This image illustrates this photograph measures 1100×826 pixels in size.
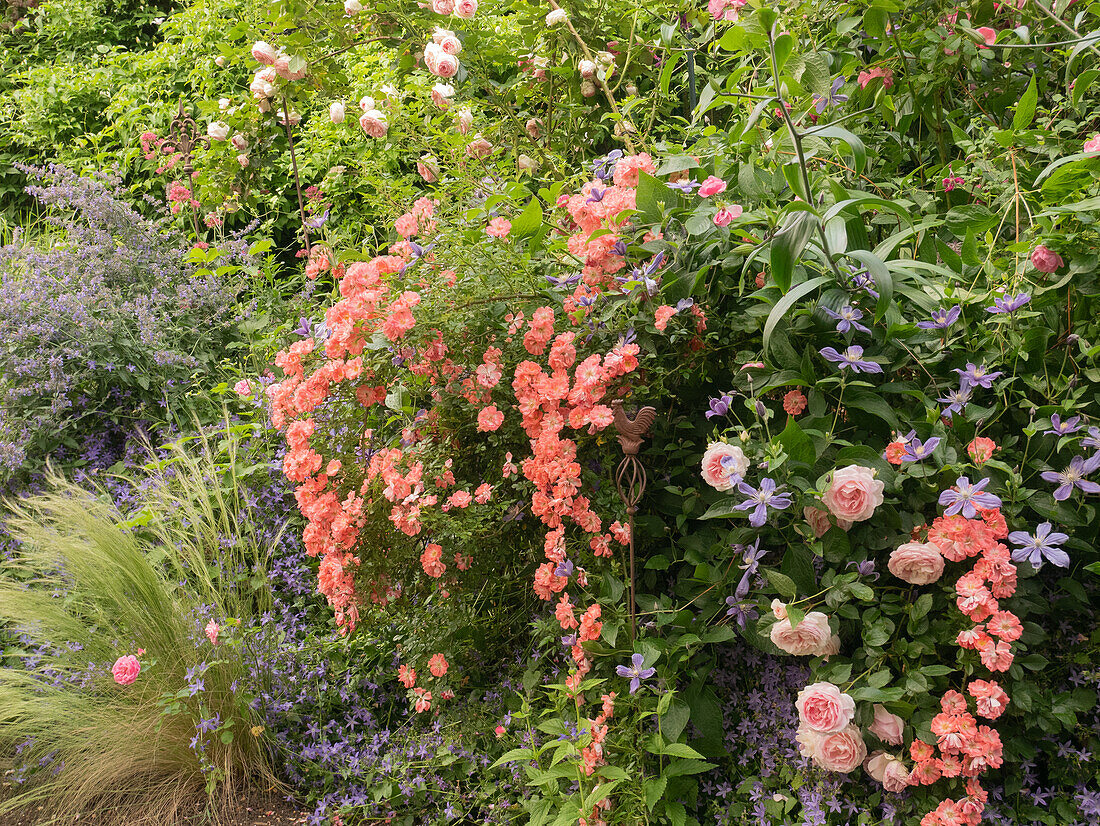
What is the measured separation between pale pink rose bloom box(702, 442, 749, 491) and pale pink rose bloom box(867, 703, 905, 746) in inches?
17.3

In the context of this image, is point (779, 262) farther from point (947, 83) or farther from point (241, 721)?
point (241, 721)

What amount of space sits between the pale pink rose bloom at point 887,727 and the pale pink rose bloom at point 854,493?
32 centimetres

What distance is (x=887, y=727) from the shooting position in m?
1.29

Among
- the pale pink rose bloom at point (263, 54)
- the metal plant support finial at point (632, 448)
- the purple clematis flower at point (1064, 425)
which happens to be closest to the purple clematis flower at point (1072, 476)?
the purple clematis flower at point (1064, 425)

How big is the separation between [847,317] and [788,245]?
0.58 ft

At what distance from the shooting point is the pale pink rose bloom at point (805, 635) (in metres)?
1.29

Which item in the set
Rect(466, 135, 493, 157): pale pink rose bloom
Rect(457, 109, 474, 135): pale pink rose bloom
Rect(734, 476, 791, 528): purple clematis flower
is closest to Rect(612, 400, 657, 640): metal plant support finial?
Rect(734, 476, 791, 528): purple clematis flower

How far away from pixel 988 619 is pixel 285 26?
2.70 m

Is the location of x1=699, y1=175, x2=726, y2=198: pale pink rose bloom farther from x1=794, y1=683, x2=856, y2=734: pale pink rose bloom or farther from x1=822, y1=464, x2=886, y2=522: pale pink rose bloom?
x1=794, y1=683, x2=856, y2=734: pale pink rose bloom

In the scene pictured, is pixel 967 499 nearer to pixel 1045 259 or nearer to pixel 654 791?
pixel 1045 259

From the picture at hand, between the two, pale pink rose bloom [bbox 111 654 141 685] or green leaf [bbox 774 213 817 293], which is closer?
green leaf [bbox 774 213 817 293]

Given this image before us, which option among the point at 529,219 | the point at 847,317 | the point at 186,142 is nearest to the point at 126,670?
the point at 529,219

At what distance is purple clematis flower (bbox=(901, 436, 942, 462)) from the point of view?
1.27m

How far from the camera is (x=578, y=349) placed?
1.64 metres
